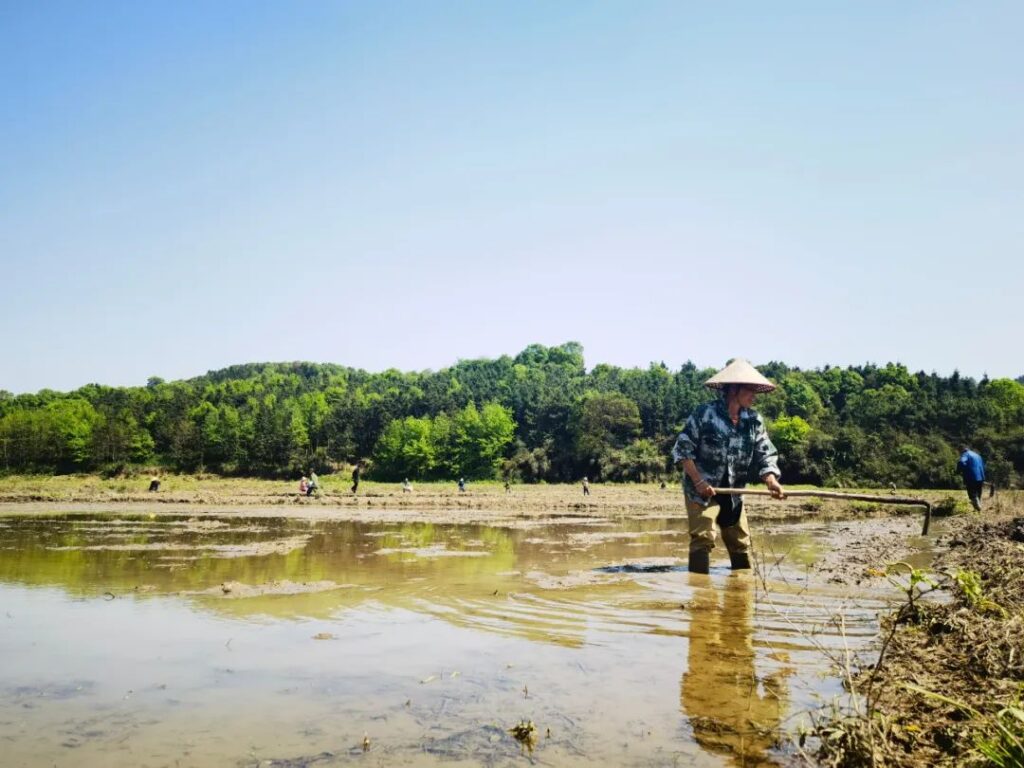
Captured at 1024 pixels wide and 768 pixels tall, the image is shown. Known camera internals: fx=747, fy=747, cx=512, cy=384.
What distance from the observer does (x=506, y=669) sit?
5090 mm

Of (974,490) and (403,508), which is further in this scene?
(403,508)

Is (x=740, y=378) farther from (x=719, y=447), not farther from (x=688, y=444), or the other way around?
(x=688, y=444)

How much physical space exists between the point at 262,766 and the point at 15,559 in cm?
1130

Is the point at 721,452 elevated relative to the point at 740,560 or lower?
elevated

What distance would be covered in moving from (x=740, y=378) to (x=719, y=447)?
889 mm

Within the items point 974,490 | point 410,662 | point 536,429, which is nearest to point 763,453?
point 410,662

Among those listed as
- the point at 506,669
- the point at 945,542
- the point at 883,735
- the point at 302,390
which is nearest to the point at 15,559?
the point at 506,669

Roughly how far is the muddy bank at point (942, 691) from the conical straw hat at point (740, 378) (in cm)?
358

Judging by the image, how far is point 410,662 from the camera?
5316mm

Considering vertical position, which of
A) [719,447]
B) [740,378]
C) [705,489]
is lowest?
[705,489]

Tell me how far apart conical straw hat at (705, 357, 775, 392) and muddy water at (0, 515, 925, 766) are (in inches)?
92.2

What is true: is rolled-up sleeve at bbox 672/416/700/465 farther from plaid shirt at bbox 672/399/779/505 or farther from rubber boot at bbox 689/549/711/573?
rubber boot at bbox 689/549/711/573

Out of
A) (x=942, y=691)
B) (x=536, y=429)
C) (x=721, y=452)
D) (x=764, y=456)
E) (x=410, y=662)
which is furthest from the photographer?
(x=536, y=429)

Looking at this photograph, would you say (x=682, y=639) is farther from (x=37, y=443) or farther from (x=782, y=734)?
(x=37, y=443)
